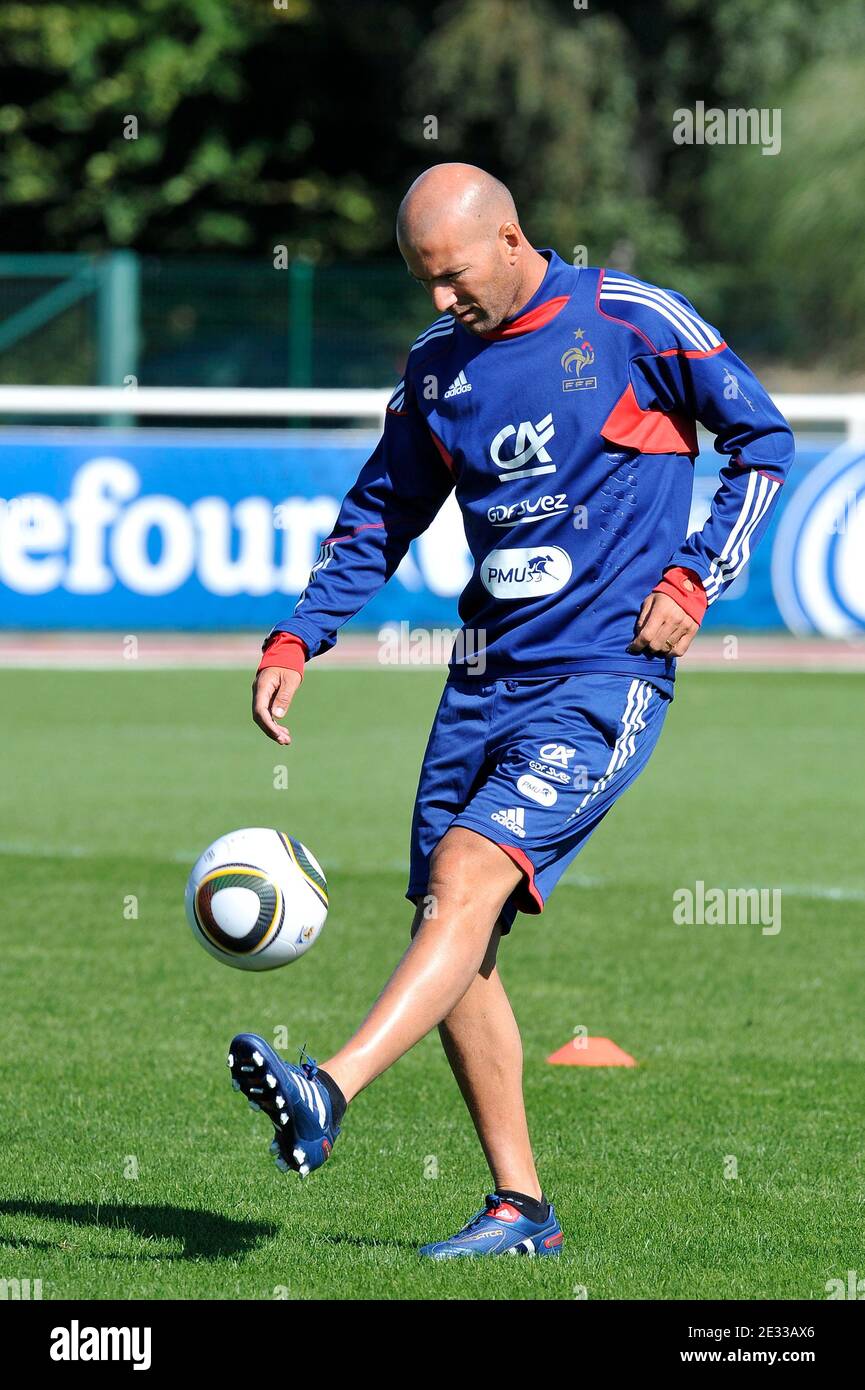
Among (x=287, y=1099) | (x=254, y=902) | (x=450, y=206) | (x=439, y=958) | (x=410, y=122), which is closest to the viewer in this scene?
(x=287, y=1099)

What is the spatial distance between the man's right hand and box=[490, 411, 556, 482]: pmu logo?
659mm

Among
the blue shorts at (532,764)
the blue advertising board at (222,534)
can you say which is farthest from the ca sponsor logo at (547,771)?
the blue advertising board at (222,534)

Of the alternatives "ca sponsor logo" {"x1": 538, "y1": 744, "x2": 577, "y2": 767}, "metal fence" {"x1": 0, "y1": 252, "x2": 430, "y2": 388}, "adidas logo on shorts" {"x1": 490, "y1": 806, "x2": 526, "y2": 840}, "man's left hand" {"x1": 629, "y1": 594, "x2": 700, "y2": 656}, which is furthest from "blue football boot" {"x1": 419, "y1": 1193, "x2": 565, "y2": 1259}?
"metal fence" {"x1": 0, "y1": 252, "x2": 430, "y2": 388}

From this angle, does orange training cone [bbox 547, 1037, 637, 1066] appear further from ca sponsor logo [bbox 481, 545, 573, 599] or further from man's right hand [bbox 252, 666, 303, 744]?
ca sponsor logo [bbox 481, 545, 573, 599]

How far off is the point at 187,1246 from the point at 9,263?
22.1 metres

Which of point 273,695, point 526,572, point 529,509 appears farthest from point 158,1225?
point 529,509

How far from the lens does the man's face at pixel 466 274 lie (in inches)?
169

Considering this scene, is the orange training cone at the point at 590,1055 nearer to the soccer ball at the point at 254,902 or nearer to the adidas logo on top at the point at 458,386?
the soccer ball at the point at 254,902

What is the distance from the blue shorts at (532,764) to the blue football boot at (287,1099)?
707mm

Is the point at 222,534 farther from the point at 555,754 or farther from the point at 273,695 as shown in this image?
the point at 555,754

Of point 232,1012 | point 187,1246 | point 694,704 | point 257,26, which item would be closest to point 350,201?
point 257,26

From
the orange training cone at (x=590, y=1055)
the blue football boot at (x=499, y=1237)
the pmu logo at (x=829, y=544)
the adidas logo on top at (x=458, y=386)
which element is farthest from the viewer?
the pmu logo at (x=829, y=544)

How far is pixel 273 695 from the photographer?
15.1 feet

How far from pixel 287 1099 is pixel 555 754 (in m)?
1.00
